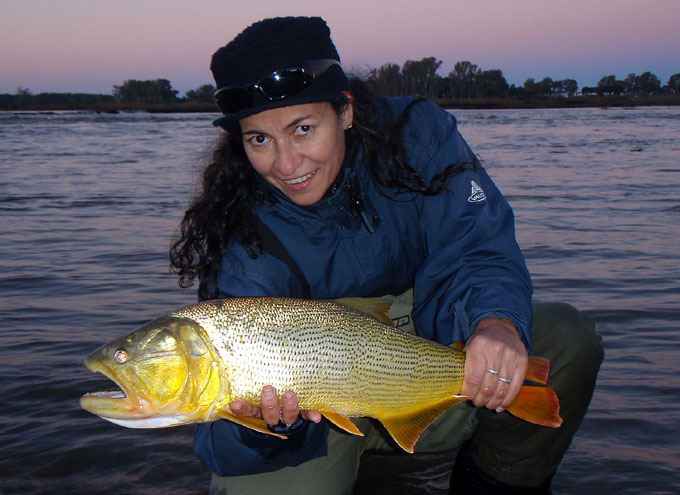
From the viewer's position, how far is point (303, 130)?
3.36m

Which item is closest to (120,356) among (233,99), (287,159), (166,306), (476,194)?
(287,159)

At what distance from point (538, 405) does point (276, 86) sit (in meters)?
1.90

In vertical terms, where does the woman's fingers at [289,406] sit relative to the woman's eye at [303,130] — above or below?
below

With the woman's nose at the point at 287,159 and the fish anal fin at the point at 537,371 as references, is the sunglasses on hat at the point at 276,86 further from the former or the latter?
the fish anal fin at the point at 537,371

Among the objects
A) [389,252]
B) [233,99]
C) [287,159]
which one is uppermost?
[233,99]

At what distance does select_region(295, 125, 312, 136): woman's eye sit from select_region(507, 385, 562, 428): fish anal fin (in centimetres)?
161

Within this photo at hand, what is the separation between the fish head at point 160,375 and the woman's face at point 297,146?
1054 mm

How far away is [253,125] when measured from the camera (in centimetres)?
331

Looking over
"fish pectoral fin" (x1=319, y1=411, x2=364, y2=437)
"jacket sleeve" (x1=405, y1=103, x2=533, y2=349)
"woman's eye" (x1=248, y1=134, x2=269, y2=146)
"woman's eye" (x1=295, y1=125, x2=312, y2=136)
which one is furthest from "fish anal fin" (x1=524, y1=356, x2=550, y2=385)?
"woman's eye" (x1=248, y1=134, x2=269, y2=146)

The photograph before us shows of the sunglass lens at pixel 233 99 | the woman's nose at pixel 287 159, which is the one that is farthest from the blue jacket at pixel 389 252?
the sunglass lens at pixel 233 99

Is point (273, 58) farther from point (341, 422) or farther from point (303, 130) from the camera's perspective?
point (341, 422)

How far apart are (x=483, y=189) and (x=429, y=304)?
696 mm

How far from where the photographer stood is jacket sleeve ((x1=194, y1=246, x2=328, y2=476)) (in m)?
3.34

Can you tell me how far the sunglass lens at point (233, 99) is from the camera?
3.24 metres
